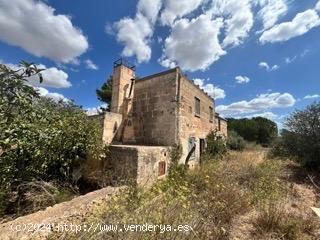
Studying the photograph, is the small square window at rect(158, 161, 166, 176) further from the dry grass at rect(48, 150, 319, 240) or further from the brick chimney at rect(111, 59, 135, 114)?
the brick chimney at rect(111, 59, 135, 114)

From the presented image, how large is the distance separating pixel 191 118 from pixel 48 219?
8.57 metres

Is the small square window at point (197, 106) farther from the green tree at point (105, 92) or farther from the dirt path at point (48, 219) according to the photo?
the green tree at point (105, 92)

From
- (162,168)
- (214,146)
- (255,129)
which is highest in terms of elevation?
(255,129)

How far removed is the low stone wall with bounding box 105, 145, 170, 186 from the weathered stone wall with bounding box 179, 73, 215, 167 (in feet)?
6.99

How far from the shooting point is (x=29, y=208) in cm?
556

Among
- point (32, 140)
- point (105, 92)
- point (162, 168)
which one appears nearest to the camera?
point (32, 140)

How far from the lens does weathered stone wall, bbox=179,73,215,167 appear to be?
10.2 meters

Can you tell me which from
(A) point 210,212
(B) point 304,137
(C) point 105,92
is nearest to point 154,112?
(A) point 210,212

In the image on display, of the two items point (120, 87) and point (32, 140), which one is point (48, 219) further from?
point (120, 87)

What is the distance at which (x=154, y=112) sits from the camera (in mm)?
10633

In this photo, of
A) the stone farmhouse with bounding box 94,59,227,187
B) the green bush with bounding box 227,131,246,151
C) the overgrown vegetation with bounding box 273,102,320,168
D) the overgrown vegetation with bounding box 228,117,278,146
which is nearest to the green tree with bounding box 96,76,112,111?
the stone farmhouse with bounding box 94,59,227,187

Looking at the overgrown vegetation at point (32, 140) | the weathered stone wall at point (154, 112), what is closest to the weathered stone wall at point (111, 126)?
the weathered stone wall at point (154, 112)

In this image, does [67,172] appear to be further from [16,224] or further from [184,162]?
[184,162]

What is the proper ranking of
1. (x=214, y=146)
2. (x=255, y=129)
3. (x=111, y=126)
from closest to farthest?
1. (x=111, y=126)
2. (x=214, y=146)
3. (x=255, y=129)
